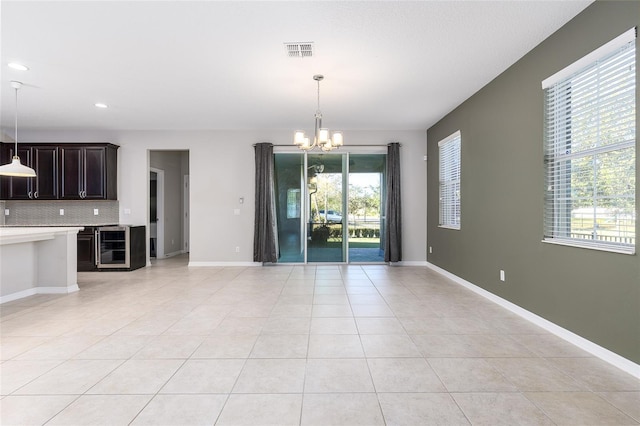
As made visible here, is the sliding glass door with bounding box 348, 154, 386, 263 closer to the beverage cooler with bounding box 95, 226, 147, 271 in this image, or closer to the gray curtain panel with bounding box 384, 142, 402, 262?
the gray curtain panel with bounding box 384, 142, 402, 262

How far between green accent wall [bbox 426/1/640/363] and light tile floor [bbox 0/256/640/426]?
0.29m

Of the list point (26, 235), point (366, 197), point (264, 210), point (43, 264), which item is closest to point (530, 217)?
point (366, 197)

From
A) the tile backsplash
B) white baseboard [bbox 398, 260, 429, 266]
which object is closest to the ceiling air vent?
white baseboard [bbox 398, 260, 429, 266]

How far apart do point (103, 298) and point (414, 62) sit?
474cm

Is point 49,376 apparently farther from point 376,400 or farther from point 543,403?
point 543,403

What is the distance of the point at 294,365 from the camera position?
230 centimetres

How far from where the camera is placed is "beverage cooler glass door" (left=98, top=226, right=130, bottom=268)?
5.97 meters

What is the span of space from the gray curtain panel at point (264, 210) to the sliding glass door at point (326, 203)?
0.25m

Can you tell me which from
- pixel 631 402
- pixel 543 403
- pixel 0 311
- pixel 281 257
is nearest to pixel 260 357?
pixel 543 403

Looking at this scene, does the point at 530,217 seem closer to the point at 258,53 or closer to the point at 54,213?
the point at 258,53

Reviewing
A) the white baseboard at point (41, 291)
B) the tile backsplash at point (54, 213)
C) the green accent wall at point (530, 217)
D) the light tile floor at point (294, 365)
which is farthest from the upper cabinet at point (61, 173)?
the green accent wall at point (530, 217)

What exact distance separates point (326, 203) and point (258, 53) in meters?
3.74

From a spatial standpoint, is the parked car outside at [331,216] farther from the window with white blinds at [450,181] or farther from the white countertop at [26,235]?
the white countertop at [26,235]

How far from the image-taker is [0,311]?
140 inches
